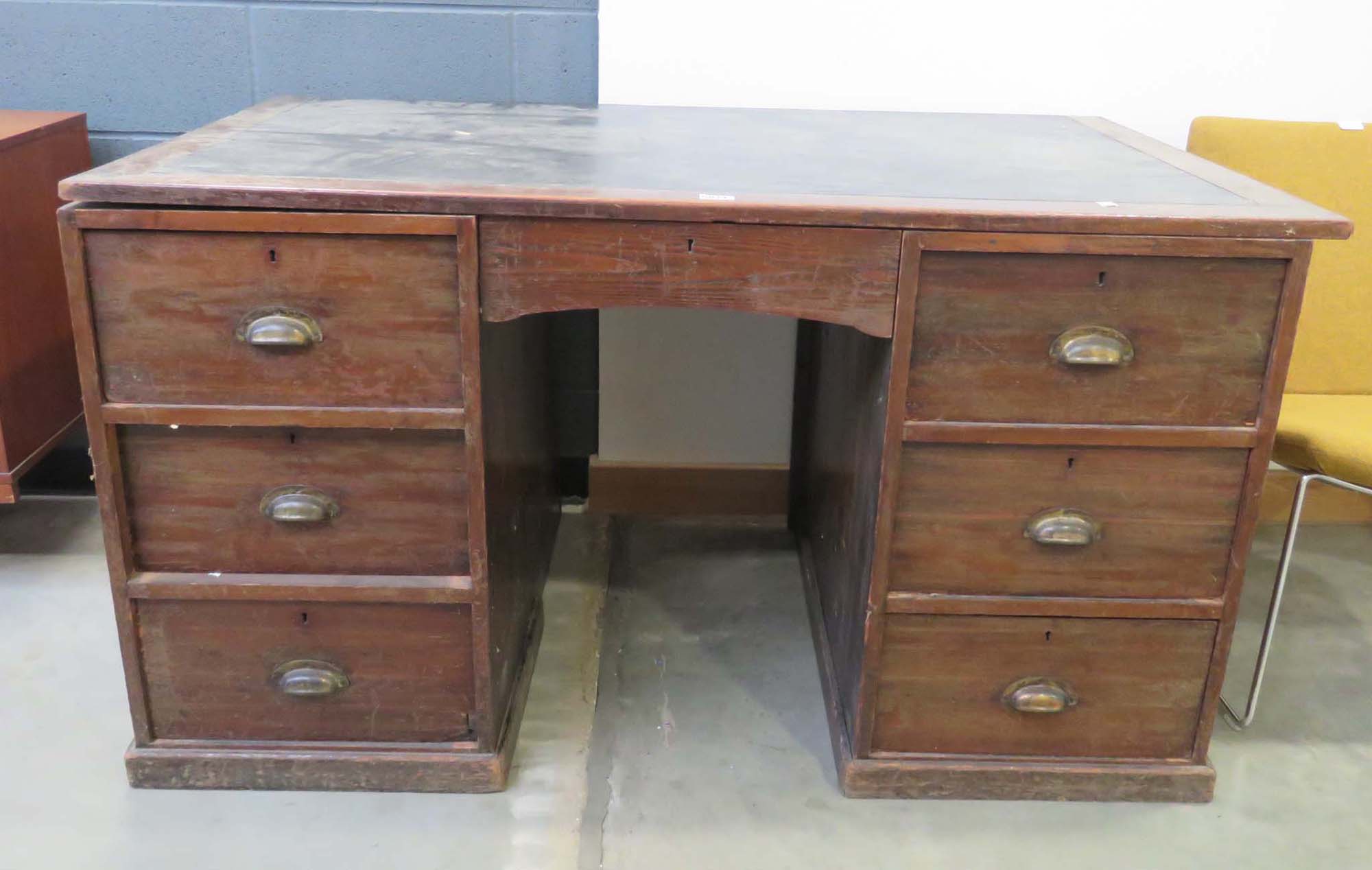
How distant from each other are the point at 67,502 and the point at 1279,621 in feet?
7.09

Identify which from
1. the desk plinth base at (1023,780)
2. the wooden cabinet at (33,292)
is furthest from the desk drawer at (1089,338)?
the wooden cabinet at (33,292)

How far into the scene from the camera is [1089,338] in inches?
47.0

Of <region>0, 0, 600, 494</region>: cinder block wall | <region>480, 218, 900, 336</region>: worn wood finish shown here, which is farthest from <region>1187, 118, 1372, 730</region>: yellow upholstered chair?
<region>0, 0, 600, 494</region>: cinder block wall

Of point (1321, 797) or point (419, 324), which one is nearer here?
point (419, 324)

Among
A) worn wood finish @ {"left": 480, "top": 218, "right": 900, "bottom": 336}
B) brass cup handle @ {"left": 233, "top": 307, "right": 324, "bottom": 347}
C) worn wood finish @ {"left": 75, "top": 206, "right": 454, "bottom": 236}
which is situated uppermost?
worn wood finish @ {"left": 75, "top": 206, "right": 454, "bottom": 236}

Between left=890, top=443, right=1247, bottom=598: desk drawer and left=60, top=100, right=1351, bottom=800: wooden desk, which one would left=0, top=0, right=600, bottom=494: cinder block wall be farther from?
left=890, top=443, right=1247, bottom=598: desk drawer

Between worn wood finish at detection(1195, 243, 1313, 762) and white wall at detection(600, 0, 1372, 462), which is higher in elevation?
white wall at detection(600, 0, 1372, 462)

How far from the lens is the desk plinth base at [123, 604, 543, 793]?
4.45 ft

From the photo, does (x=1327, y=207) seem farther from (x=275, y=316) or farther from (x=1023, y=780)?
(x=275, y=316)

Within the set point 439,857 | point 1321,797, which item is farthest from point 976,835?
point 439,857

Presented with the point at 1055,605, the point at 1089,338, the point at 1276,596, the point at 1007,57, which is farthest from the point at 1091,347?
the point at 1007,57

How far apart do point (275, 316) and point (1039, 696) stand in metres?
0.98

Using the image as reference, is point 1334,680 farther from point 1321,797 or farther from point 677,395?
point 677,395

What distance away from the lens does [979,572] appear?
1306 millimetres
